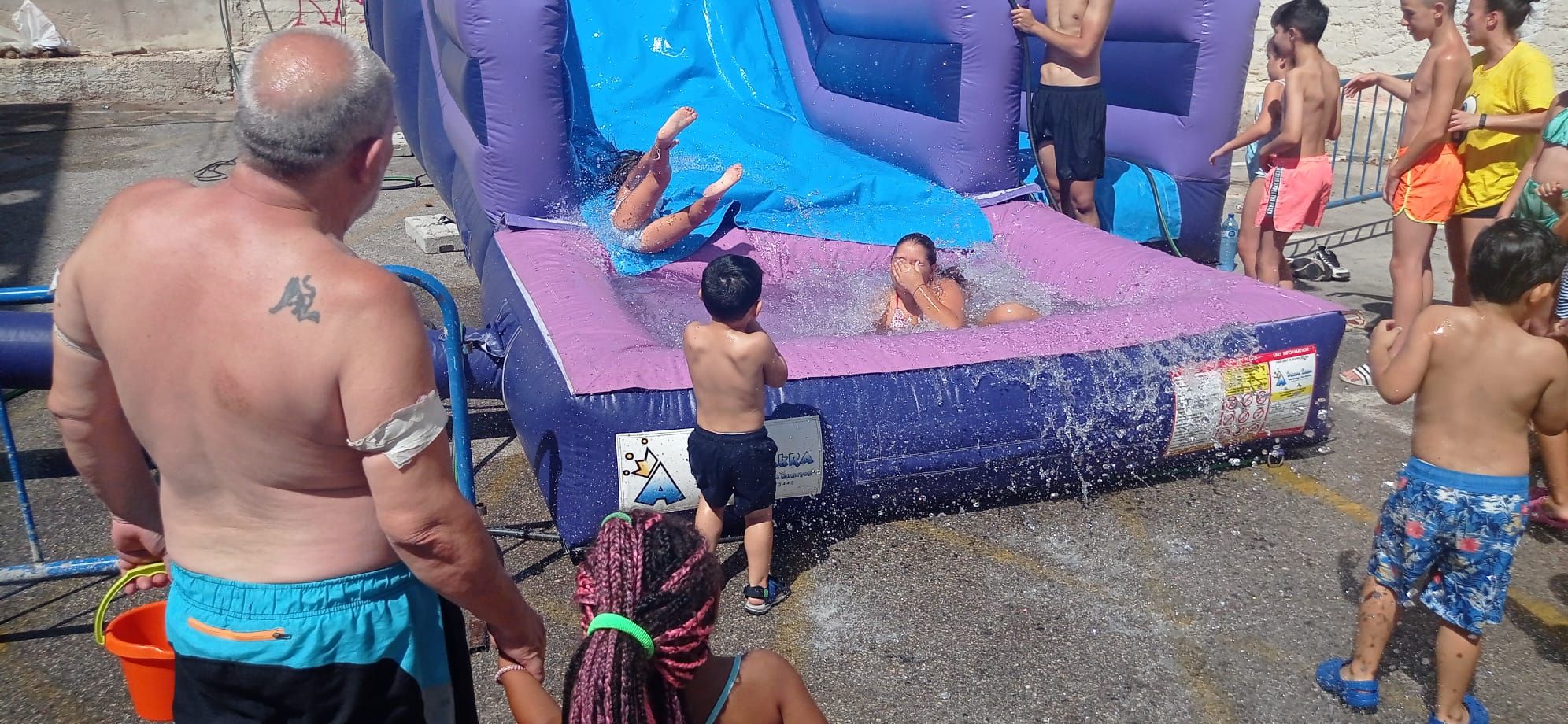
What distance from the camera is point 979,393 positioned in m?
3.46

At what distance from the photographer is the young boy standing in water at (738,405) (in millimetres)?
2938

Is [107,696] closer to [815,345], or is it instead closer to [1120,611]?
[815,345]

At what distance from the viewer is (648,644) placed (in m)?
1.41

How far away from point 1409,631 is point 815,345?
71.2 inches

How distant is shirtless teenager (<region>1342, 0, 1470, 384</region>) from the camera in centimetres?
414

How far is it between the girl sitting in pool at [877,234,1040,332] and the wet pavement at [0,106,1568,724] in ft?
3.30

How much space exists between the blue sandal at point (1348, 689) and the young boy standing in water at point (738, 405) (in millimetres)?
1397

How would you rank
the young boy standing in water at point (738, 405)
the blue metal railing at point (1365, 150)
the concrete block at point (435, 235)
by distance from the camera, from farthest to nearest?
the blue metal railing at point (1365, 150) → the concrete block at point (435, 235) → the young boy standing in water at point (738, 405)

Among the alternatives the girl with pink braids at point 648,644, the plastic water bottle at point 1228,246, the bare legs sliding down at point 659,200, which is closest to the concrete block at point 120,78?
the bare legs sliding down at point 659,200

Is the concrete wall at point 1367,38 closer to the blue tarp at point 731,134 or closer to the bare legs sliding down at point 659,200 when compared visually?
the blue tarp at point 731,134

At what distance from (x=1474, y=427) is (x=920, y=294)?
2.28 meters

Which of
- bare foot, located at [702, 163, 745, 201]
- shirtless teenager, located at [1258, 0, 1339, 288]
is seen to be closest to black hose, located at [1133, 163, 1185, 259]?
shirtless teenager, located at [1258, 0, 1339, 288]

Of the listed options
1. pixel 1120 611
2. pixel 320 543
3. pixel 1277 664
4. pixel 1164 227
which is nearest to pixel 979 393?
pixel 1120 611

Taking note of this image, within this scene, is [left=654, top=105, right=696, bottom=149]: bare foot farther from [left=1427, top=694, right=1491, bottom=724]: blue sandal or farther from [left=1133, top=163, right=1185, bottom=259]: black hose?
[left=1427, top=694, right=1491, bottom=724]: blue sandal
